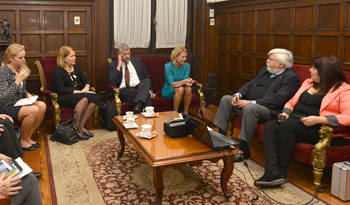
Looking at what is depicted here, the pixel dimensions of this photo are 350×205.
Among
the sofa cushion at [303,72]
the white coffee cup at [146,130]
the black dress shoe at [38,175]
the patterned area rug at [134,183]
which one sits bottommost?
the patterned area rug at [134,183]

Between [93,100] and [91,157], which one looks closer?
[91,157]

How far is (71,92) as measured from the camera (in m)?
4.84

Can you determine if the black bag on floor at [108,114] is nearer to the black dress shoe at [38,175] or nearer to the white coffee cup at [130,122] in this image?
the white coffee cup at [130,122]

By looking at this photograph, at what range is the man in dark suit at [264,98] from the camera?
151 inches

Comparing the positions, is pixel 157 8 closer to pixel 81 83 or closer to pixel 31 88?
pixel 81 83

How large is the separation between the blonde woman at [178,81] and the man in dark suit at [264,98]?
1009 millimetres

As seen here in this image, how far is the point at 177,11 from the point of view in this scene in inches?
250

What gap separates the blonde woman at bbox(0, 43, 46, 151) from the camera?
4.02 meters

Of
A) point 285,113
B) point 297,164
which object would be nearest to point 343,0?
point 285,113

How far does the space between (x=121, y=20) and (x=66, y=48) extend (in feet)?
4.52

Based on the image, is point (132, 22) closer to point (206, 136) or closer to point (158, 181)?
point (206, 136)

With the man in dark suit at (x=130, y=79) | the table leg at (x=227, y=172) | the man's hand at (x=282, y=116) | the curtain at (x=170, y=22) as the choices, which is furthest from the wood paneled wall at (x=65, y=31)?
the table leg at (x=227, y=172)

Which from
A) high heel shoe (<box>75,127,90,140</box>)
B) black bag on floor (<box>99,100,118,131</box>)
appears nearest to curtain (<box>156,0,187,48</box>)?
black bag on floor (<box>99,100,118,131</box>)

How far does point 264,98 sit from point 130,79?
84.8 inches
